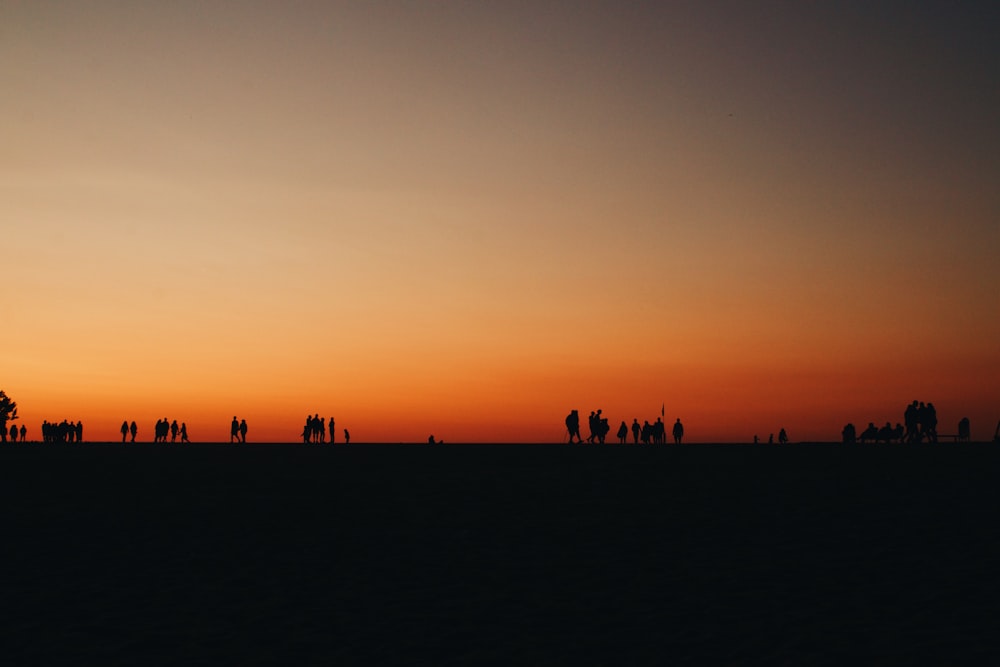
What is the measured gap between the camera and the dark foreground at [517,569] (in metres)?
13.8

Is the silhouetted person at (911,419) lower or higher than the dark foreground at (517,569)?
higher

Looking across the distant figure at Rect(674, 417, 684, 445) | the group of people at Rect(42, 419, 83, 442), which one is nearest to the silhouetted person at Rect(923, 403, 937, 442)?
the distant figure at Rect(674, 417, 684, 445)

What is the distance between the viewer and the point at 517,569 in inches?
723

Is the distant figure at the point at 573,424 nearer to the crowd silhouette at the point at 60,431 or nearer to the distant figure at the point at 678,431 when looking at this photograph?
the distant figure at the point at 678,431

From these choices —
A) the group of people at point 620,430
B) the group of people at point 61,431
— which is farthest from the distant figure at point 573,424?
the group of people at point 61,431

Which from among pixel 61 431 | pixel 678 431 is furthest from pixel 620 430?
pixel 61 431

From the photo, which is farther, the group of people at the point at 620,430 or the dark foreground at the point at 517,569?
the group of people at the point at 620,430

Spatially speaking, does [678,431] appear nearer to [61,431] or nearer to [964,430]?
[964,430]

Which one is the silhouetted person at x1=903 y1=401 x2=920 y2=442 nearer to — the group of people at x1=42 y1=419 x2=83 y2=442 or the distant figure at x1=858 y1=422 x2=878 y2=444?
the distant figure at x1=858 y1=422 x2=878 y2=444

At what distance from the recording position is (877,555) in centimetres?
1805

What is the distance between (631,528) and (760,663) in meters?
9.32

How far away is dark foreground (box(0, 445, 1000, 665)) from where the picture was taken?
13.8m

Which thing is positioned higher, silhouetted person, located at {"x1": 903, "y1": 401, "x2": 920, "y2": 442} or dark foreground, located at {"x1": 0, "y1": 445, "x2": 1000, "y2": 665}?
silhouetted person, located at {"x1": 903, "y1": 401, "x2": 920, "y2": 442}

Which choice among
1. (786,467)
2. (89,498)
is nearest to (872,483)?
(786,467)
